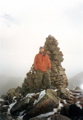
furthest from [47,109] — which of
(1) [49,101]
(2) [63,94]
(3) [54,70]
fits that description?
(3) [54,70]

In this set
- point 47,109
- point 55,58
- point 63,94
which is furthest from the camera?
point 55,58

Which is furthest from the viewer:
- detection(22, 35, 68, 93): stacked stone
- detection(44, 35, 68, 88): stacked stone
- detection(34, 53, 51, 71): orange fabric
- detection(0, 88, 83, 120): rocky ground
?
detection(44, 35, 68, 88): stacked stone

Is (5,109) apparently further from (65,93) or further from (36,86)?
(65,93)

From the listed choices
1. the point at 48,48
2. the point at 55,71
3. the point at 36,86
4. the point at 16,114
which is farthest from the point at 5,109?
the point at 48,48

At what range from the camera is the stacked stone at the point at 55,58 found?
2639 cm

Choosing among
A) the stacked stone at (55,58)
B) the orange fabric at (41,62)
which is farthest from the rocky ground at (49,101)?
the orange fabric at (41,62)

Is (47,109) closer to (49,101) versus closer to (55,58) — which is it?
(49,101)

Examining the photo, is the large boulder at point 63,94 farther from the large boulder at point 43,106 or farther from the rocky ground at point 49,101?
the large boulder at point 43,106

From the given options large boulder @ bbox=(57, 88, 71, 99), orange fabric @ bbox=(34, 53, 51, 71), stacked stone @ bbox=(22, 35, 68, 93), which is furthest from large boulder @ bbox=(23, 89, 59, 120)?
stacked stone @ bbox=(22, 35, 68, 93)

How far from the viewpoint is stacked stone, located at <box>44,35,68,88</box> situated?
26391 millimetres

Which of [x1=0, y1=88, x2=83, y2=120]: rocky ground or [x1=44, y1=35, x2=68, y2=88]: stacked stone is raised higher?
[x1=44, y1=35, x2=68, y2=88]: stacked stone

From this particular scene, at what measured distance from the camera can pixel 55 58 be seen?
89.7ft

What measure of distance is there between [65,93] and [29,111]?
15.1 feet

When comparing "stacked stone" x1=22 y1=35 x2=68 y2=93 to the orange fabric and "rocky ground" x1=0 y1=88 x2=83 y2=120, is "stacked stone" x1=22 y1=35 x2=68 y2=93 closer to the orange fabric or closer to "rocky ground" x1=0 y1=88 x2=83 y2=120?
the orange fabric
